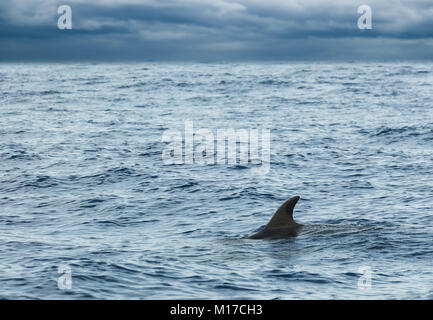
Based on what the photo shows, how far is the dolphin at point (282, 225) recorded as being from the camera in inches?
681

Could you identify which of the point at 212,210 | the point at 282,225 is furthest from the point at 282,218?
the point at 212,210

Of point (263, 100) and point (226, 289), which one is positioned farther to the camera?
point (263, 100)

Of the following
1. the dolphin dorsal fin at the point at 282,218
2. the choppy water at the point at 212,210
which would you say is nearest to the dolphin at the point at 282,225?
the dolphin dorsal fin at the point at 282,218

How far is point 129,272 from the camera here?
1455cm

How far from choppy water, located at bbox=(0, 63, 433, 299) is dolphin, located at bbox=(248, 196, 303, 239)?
0.35 m

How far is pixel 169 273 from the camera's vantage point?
14.4 meters

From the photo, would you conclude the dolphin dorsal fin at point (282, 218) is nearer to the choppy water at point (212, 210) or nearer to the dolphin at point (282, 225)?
the dolphin at point (282, 225)

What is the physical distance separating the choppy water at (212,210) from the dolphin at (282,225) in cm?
35

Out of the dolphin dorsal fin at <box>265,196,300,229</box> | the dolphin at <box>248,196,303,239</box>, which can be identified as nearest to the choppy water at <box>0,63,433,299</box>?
the dolphin at <box>248,196,303,239</box>
